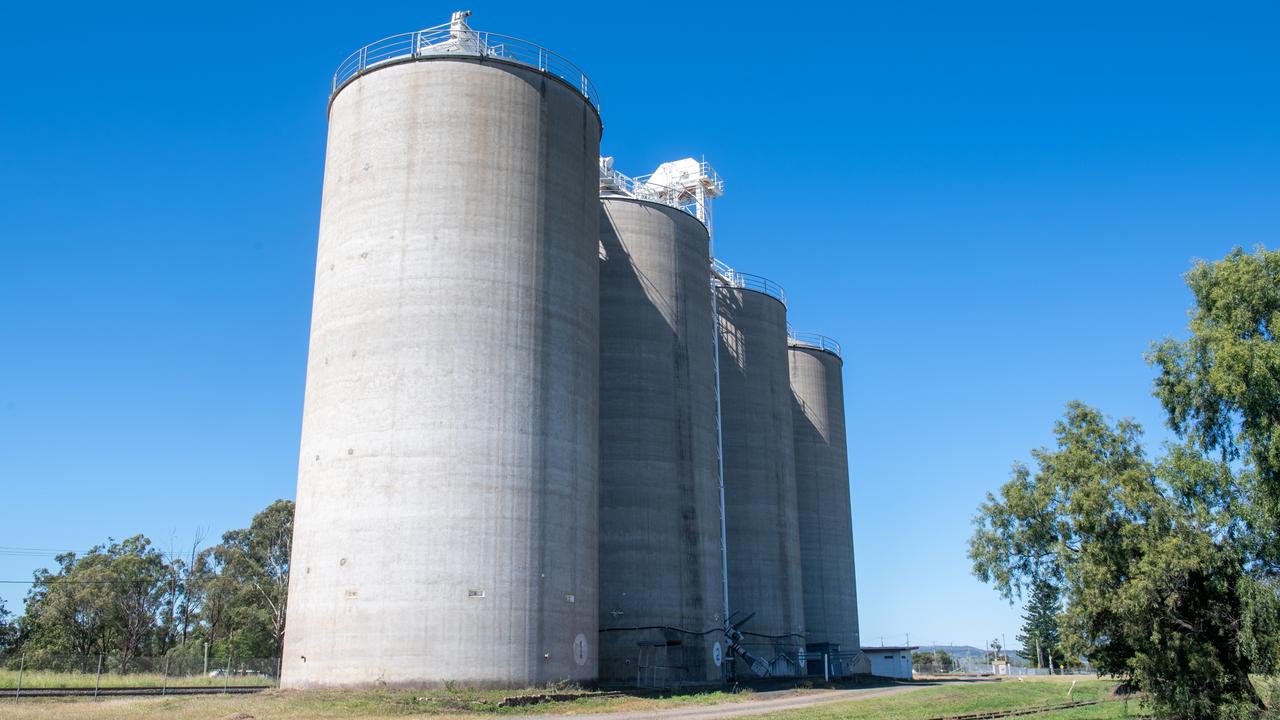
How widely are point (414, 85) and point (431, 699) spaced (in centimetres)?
2157

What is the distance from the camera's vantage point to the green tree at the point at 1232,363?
27438mm

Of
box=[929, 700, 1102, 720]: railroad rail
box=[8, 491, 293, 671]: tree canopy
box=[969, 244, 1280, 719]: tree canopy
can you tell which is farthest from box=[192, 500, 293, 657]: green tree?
box=[969, 244, 1280, 719]: tree canopy

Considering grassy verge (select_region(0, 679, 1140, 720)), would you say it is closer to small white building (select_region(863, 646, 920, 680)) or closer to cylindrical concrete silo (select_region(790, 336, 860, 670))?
cylindrical concrete silo (select_region(790, 336, 860, 670))

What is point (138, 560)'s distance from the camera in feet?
260

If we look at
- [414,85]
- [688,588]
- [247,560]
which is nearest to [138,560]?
[247,560]

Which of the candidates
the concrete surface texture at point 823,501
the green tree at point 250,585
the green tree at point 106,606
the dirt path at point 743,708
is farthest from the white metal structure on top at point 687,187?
the green tree at point 106,606

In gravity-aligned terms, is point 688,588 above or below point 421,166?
below

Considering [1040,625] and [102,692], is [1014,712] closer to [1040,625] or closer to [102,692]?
[102,692]

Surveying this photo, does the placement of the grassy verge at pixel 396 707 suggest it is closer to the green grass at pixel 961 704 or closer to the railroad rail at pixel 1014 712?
the green grass at pixel 961 704

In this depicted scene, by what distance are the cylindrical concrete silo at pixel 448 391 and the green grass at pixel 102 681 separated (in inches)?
585

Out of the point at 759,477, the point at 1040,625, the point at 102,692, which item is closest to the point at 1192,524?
the point at 759,477

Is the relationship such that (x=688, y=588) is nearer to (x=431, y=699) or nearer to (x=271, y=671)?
(x=431, y=699)

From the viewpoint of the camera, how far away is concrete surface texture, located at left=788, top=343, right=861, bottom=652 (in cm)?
6788

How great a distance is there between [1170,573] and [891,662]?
165 feet
